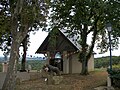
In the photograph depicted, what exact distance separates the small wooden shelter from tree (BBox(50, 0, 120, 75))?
3.29m

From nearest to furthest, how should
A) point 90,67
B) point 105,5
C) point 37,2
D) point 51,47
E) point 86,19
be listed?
1. point 37,2
2. point 105,5
3. point 86,19
4. point 51,47
5. point 90,67

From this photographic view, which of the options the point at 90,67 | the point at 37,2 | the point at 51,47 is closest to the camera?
the point at 37,2

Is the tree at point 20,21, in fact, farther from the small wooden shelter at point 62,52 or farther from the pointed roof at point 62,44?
the small wooden shelter at point 62,52

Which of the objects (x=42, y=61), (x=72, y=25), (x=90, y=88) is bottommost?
(x=90, y=88)

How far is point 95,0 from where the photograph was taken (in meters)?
19.6

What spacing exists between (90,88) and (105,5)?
20.5 feet

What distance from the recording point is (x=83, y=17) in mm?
21828

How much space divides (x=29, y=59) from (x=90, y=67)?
7458mm

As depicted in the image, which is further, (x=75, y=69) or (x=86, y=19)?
(x=75, y=69)

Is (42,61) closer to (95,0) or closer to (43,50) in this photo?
(43,50)

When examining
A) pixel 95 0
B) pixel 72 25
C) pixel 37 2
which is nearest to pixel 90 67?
pixel 72 25

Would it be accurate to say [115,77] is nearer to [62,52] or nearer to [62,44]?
[62,44]

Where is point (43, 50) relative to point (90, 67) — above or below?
above

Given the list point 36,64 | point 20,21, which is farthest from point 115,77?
point 36,64
